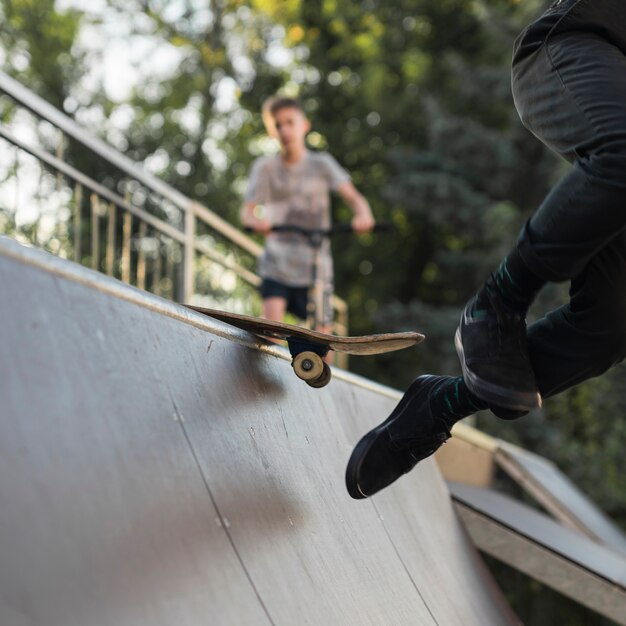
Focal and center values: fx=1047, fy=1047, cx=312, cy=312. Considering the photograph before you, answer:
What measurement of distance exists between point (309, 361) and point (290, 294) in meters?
4.16

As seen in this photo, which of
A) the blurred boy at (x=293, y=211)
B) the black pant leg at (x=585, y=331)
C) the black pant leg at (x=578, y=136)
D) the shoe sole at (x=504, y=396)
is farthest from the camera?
the blurred boy at (x=293, y=211)

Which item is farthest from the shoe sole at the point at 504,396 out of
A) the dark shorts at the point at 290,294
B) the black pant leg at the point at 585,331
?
the dark shorts at the point at 290,294

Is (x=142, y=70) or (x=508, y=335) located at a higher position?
(x=508, y=335)

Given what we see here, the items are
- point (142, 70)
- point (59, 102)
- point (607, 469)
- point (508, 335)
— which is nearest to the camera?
point (508, 335)

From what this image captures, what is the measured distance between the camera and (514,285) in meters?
2.39

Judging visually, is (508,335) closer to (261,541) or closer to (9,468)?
(261,541)

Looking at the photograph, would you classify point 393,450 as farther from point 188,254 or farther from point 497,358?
point 188,254

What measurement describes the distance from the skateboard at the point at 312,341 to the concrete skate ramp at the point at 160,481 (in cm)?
8

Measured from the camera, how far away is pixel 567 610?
12.3 m

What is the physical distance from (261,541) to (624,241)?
3.55 ft

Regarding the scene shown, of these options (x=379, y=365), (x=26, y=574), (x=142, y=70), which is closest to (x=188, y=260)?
(x=26, y=574)

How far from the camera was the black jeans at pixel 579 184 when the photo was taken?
2221 mm

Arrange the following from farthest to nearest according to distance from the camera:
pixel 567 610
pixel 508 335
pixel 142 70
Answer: pixel 142 70 < pixel 567 610 < pixel 508 335

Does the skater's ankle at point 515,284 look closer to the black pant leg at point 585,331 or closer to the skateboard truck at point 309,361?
the black pant leg at point 585,331
